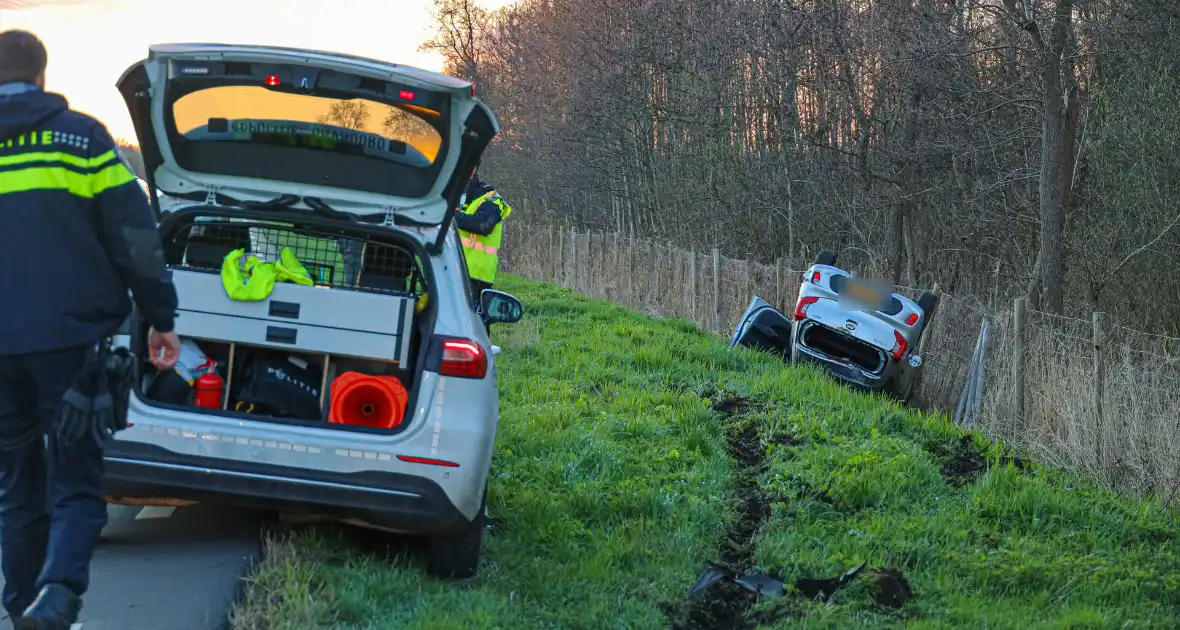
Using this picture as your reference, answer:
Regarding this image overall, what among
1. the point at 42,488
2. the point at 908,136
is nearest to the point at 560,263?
the point at 908,136

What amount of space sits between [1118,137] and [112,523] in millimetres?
11330

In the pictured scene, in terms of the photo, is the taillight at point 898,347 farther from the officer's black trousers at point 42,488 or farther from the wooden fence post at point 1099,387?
the officer's black trousers at point 42,488

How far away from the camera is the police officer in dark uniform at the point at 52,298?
396cm

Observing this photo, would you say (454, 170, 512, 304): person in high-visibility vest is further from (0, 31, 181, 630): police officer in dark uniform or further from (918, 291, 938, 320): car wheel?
(0, 31, 181, 630): police officer in dark uniform

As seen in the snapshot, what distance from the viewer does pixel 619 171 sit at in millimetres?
30828

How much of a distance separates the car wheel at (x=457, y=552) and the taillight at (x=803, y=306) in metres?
7.61

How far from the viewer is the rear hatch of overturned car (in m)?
5.32

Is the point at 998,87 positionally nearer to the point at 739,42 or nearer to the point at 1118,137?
the point at 1118,137

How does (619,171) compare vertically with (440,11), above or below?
below

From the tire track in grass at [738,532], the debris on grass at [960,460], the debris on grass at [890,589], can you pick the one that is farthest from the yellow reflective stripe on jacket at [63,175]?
the debris on grass at [960,460]

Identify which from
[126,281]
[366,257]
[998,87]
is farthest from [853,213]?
[126,281]

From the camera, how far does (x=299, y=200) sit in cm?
559

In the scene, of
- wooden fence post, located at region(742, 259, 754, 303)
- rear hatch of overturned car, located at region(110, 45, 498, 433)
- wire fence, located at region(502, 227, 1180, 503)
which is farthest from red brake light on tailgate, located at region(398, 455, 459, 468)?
wooden fence post, located at region(742, 259, 754, 303)

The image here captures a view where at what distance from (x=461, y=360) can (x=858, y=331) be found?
26.2ft
